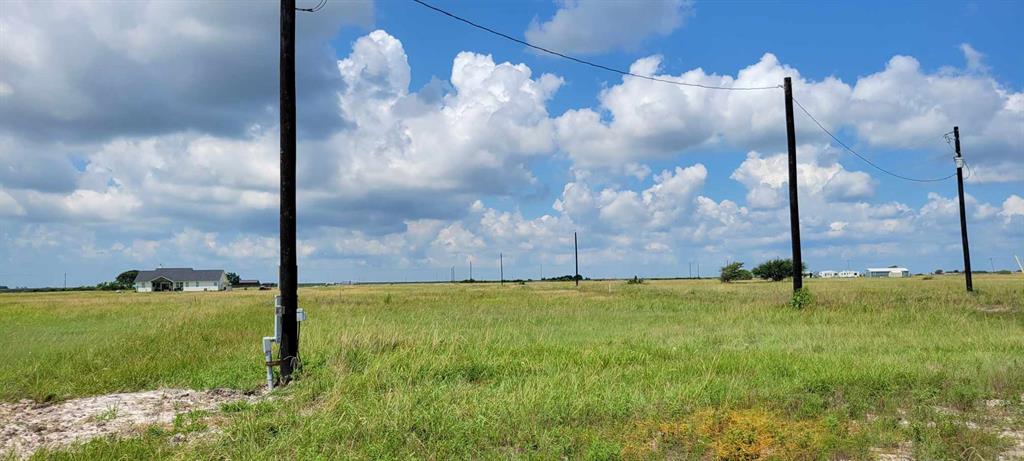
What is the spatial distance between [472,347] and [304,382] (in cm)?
431

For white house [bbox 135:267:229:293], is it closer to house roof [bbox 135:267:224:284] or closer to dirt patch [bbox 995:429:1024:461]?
house roof [bbox 135:267:224:284]

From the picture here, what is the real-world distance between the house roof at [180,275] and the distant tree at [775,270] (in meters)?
103

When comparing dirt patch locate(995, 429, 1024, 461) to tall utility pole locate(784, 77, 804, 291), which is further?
tall utility pole locate(784, 77, 804, 291)

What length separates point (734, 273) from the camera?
357ft

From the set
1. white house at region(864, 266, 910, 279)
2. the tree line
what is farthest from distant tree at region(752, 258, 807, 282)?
white house at region(864, 266, 910, 279)

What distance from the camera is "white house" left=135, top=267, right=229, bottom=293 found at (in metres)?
117

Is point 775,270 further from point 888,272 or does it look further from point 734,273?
point 888,272

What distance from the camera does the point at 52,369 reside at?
12.2 meters

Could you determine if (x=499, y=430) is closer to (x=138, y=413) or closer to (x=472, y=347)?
(x=138, y=413)

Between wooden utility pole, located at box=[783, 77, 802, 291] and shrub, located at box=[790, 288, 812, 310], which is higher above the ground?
wooden utility pole, located at box=[783, 77, 802, 291]

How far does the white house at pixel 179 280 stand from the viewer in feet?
384

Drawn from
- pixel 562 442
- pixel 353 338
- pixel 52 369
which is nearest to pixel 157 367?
pixel 52 369

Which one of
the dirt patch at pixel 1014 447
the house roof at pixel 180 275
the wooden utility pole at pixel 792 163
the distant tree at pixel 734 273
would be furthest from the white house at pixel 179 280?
the dirt patch at pixel 1014 447

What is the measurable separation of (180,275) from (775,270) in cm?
11040
